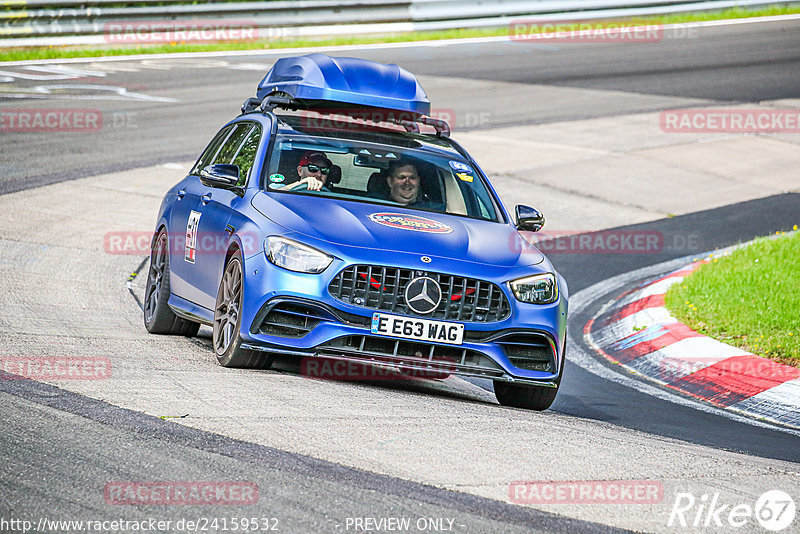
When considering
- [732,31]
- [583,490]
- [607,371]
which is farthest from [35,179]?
[732,31]

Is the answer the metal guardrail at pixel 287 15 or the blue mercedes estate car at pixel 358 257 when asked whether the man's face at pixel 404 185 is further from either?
the metal guardrail at pixel 287 15

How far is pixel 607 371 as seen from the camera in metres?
8.81

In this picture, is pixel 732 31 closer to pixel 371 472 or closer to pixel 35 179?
pixel 35 179

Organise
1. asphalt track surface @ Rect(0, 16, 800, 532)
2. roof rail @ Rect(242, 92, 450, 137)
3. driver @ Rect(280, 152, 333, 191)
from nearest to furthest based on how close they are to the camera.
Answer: asphalt track surface @ Rect(0, 16, 800, 532)
driver @ Rect(280, 152, 333, 191)
roof rail @ Rect(242, 92, 450, 137)

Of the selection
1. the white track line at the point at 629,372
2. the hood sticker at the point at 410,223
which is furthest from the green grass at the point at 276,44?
the hood sticker at the point at 410,223

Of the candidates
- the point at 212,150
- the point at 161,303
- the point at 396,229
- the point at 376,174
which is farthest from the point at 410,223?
the point at 212,150

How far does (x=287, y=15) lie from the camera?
27.4 metres

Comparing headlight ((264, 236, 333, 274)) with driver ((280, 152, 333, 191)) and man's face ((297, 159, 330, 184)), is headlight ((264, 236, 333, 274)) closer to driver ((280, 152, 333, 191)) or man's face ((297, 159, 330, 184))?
driver ((280, 152, 333, 191))

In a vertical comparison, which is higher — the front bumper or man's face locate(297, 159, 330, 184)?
man's face locate(297, 159, 330, 184)

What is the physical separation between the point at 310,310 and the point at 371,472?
2.02m

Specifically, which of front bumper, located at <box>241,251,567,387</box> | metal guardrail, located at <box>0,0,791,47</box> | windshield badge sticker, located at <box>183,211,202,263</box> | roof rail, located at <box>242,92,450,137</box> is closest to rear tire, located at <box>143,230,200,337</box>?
windshield badge sticker, located at <box>183,211,202,263</box>

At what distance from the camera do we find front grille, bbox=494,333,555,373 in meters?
6.93

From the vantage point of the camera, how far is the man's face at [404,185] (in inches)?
309

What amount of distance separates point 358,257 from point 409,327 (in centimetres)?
50
